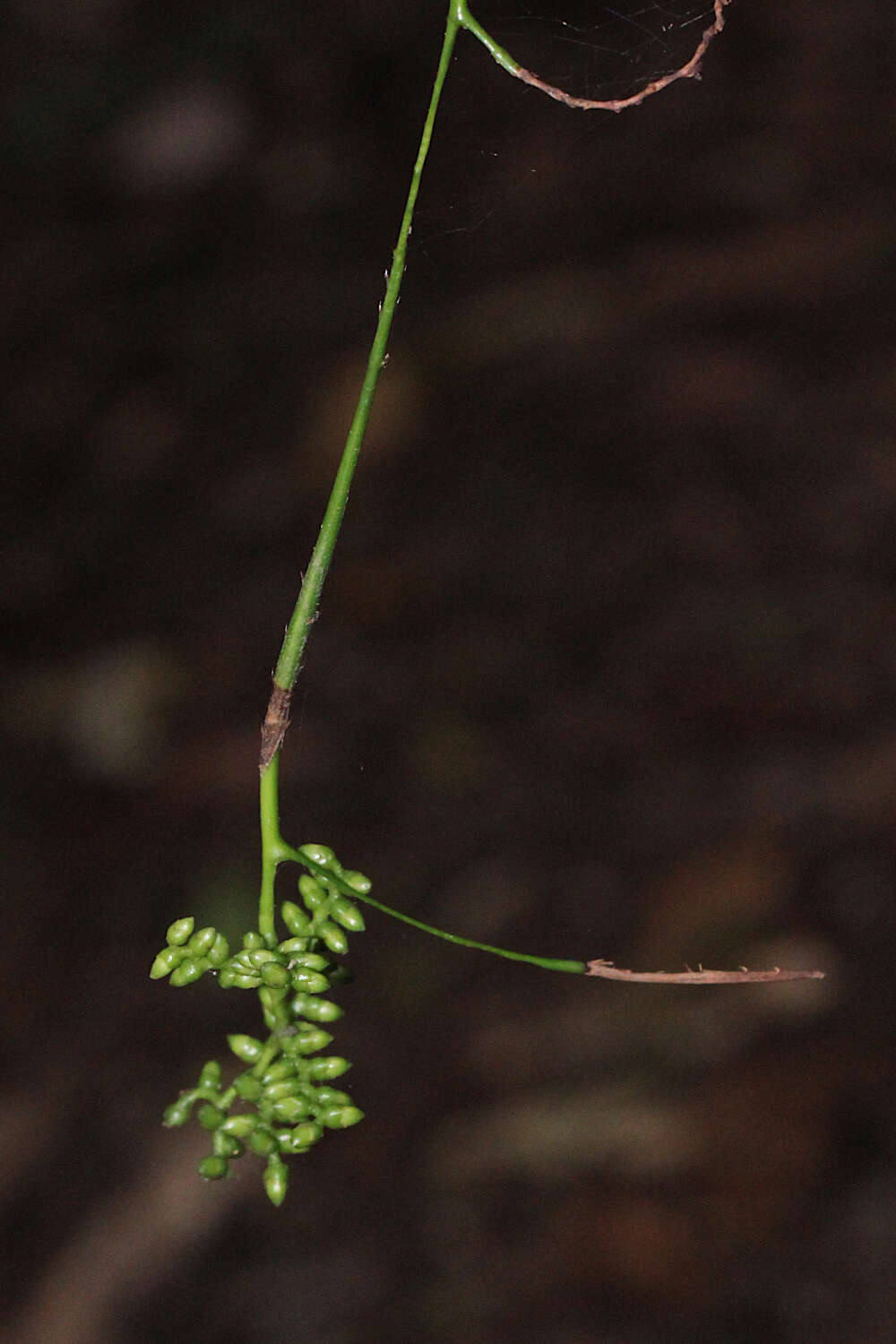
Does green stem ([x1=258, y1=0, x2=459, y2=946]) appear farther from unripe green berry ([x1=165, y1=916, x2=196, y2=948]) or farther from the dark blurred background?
the dark blurred background

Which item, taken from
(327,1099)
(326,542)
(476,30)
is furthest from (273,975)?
(476,30)

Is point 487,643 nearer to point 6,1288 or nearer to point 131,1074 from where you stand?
point 131,1074

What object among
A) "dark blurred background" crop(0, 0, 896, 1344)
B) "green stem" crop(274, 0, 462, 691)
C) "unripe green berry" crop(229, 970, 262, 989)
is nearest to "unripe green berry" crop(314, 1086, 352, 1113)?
"unripe green berry" crop(229, 970, 262, 989)

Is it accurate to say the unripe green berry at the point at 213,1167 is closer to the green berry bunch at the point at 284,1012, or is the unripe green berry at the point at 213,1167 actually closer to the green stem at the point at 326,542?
the green berry bunch at the point at 284,1012

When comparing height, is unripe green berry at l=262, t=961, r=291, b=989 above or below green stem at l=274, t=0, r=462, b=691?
below

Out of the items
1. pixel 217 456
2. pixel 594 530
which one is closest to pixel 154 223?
pixel 217 456

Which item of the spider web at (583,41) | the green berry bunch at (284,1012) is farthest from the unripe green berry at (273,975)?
the spider web at (583,41)
